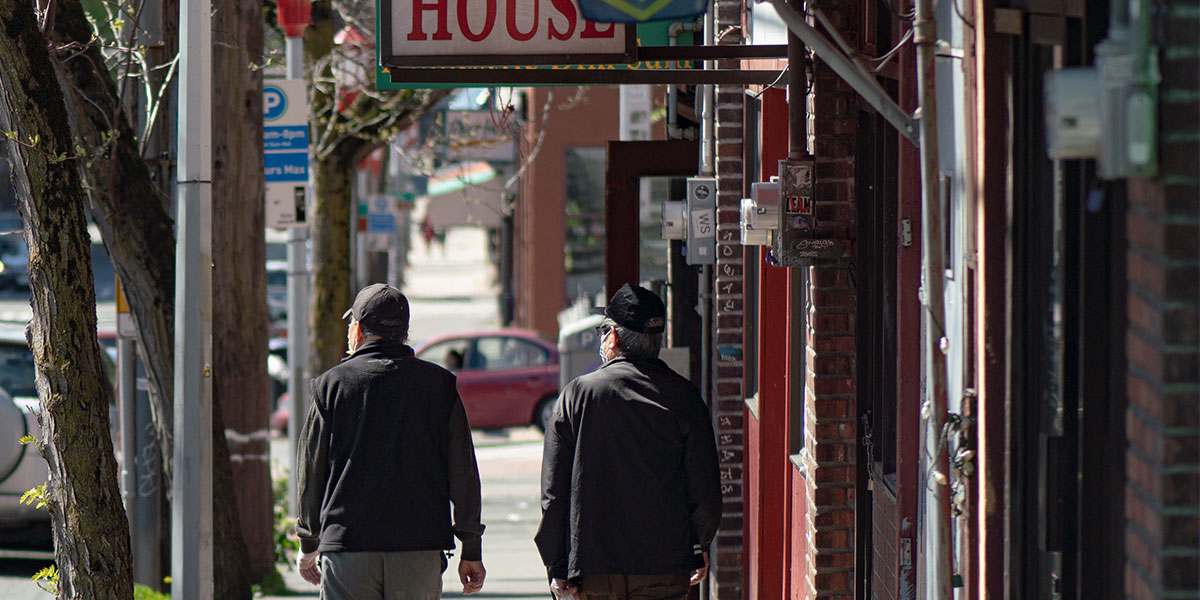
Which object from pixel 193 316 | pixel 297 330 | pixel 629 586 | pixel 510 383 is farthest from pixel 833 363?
pixel 510 383

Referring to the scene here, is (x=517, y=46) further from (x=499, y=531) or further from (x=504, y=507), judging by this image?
(x=504, y=507)

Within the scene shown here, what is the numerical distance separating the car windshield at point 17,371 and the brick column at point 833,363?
6424 millimetres

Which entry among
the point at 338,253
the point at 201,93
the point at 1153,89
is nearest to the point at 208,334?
the point at 201,93

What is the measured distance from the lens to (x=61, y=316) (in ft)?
18.5

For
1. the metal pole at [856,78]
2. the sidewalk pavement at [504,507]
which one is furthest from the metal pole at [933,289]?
the sidewalk pavement at [504,507]

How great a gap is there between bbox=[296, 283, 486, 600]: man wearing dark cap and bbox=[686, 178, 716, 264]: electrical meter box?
321cm

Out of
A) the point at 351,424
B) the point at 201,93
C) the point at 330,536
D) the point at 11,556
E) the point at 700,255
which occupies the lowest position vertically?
the point at 11,556

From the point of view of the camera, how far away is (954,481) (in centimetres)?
372

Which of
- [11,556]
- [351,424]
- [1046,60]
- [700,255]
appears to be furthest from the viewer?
[11,556]

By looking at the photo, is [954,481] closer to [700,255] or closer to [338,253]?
[700,255]

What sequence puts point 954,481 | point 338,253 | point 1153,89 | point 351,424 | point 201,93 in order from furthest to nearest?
1. point 338,253
2. point 201,93
3. point 351,424
4. point 954,481
5. point 1153,89

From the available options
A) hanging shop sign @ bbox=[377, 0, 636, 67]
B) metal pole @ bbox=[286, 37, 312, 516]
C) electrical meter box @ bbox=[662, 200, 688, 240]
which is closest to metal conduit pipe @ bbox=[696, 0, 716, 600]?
electrical meter box @ bbox=[662, 200, 688, 240]

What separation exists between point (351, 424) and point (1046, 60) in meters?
2.84

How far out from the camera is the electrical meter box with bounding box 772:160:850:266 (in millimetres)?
5582
